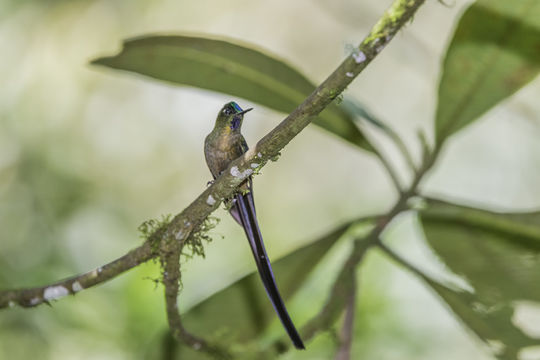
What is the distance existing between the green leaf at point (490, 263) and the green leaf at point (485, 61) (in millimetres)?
364

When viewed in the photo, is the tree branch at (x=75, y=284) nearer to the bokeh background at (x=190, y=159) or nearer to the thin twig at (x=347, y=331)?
the thin twig at (x=347, y=331)

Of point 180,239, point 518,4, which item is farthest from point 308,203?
point 180,239

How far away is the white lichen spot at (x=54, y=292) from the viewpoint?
1743mm

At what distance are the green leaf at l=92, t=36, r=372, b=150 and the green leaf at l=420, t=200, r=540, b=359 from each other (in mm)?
557

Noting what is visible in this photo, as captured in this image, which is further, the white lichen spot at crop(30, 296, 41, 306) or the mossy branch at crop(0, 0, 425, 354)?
the white lichen spot at crop(30, 296, 41, 306)

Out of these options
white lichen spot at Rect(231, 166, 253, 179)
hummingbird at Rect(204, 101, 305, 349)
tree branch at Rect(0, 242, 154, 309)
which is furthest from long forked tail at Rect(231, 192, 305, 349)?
tree branch at Rect(0, 242, 154, 309)

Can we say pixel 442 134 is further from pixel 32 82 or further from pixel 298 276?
pixel 32 82

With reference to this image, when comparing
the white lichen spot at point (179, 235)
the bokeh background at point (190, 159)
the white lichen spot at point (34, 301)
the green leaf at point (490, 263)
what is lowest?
the green leaf at point (490, 263)

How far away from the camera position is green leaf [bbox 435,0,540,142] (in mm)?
2041

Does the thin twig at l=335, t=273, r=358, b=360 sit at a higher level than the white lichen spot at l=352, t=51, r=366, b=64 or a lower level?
lower

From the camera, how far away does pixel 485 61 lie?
7.03ft

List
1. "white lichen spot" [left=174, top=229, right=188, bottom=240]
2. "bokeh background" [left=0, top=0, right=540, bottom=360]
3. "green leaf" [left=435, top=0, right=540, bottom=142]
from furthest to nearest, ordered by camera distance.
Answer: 1. "bokeh background" [left=0, top=0, right=540, bottom=360]
2. "green leaf" [left=435, top=0, right=540, bottom=142]
3. "white lichen spot" [left=174, top=229, right=188, bottom=240]

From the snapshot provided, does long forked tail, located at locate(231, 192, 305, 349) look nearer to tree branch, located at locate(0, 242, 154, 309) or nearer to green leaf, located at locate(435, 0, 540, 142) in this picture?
tree branch, located at locate(0, 242, 154, 309)

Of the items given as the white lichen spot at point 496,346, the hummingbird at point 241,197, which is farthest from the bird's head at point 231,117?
the white lichen spot at point 496,346
